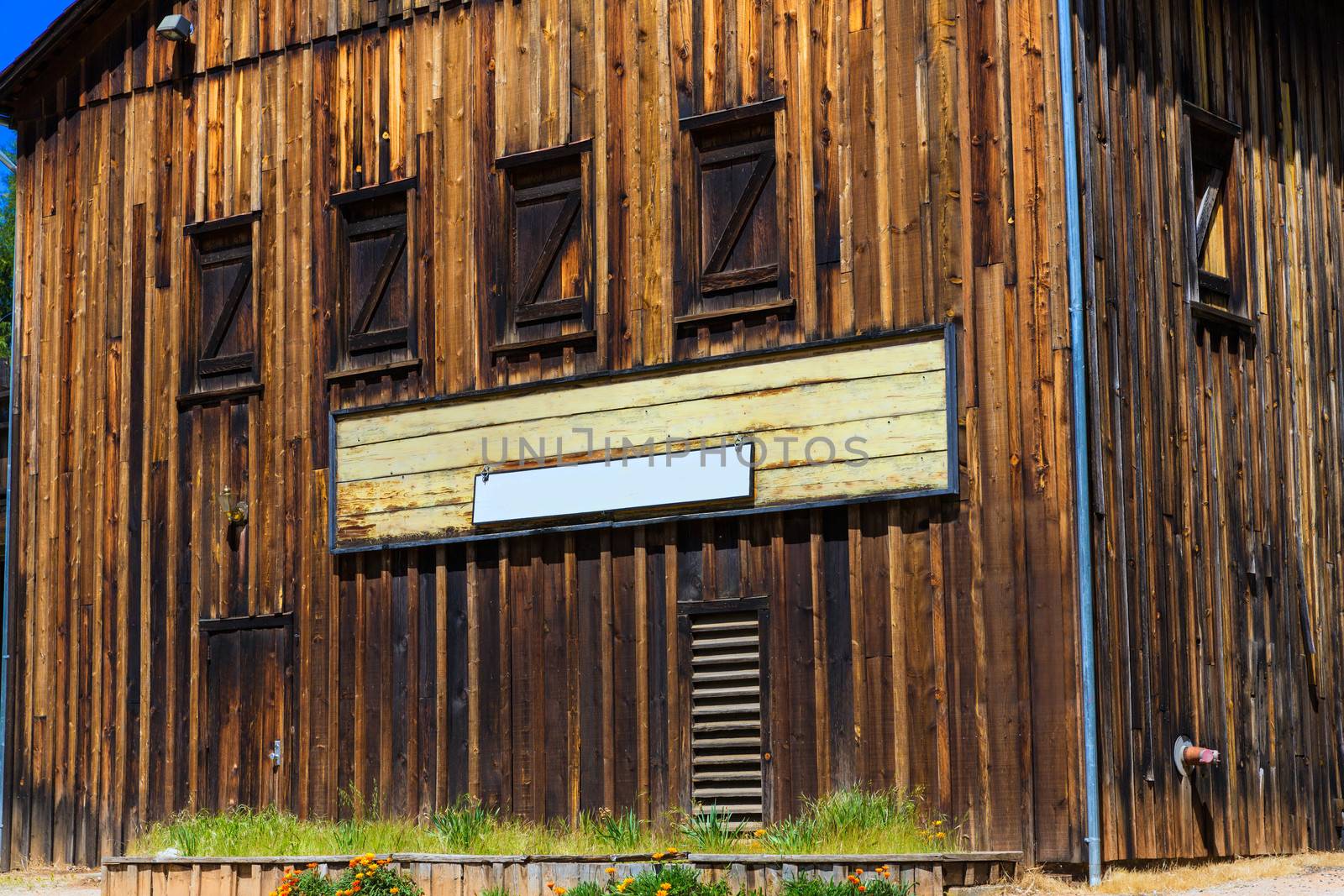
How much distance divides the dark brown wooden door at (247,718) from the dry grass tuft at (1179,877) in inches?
276

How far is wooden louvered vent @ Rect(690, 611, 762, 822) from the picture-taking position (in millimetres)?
14781

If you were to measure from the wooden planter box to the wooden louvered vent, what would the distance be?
6.63 feet

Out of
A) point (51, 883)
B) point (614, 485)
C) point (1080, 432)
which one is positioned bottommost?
point (51, 883)

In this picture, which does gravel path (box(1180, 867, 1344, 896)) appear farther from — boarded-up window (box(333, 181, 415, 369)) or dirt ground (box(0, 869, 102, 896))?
dirt ground (box(0, 869, 102, 896))

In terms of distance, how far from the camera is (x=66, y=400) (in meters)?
19.3

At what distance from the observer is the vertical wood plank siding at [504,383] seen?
1396cm

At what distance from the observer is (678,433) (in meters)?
15.4

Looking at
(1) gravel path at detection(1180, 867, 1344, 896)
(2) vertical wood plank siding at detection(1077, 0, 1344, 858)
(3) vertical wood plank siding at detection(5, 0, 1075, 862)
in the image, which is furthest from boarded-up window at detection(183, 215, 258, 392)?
(1) gravel path at detection(1180, 867, 1344, 896)

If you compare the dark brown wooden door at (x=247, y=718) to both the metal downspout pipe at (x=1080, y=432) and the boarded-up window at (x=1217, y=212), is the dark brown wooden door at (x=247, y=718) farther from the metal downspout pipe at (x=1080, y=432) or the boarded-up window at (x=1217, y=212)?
the boarded-up window at (x=1217, y=212)

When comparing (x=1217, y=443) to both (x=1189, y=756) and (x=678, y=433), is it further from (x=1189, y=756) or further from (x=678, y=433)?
(x=678, y=433)

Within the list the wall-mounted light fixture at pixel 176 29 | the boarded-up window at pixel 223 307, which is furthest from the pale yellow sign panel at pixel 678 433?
the wall-mounted light fixture at pixel 176 29

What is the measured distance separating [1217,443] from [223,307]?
9.04 m

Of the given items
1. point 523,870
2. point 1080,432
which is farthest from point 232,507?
point 1080,432

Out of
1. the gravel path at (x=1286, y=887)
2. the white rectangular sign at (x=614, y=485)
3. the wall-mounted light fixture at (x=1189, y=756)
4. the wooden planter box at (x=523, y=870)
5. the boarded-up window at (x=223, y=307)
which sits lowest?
the gravel path at (x=1286, y=887)
